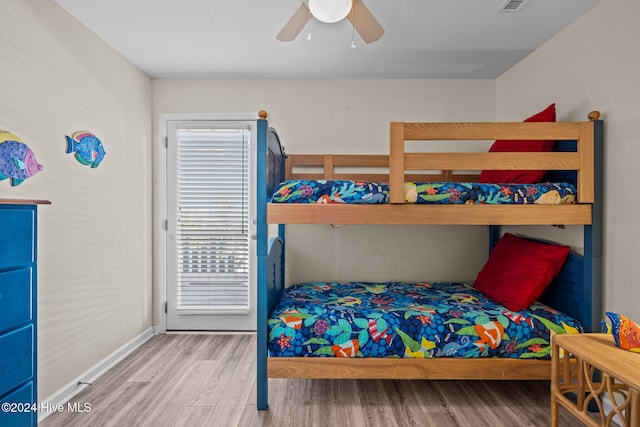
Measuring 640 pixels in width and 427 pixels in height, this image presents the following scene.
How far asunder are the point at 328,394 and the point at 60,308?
1.69m

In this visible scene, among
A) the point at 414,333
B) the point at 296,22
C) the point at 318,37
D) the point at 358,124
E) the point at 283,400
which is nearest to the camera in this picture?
the point at 296,22

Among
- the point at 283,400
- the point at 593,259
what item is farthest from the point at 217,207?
the point at 593,259

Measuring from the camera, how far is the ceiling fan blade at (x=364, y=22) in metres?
1.99

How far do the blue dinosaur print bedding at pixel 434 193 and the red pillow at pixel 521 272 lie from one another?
1.43 ft

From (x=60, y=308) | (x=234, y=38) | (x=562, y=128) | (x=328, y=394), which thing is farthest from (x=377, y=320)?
(x=234, y=38)

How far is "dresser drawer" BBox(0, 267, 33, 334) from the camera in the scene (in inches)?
59.7

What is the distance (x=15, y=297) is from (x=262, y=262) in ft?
3.66

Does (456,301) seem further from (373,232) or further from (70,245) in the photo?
(70,245)

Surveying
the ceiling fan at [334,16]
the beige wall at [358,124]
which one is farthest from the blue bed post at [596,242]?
the ceiling fan at [334,16]

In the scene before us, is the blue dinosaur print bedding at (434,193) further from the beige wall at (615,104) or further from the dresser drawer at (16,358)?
the dresser drawer at (16,358)

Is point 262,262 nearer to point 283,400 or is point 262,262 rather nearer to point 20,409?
point 283,400

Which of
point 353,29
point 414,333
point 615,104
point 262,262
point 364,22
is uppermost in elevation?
point 353,29

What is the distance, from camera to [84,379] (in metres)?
2.53

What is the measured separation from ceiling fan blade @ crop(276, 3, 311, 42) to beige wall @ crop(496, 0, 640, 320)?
167 centimetres
